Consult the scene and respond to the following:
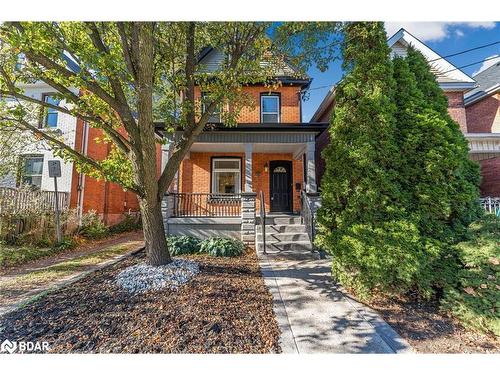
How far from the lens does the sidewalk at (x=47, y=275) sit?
11.8 ft

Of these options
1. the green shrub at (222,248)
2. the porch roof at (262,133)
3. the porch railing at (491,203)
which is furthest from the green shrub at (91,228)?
the porch railing at (491,203)

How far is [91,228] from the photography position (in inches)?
346

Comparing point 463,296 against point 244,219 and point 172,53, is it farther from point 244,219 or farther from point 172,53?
point 172,53

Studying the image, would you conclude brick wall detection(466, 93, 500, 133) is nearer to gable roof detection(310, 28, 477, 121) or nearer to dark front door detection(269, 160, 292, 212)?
gable roof detection(310, 28, 477, 121)

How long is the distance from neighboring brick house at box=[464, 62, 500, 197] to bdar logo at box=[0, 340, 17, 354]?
1215 cm

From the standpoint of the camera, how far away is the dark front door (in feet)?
32.3

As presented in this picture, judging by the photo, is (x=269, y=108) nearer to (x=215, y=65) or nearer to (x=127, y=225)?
(x=215, y=65)

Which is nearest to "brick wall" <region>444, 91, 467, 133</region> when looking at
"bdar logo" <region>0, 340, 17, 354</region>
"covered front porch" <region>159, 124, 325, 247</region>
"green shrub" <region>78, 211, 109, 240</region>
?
"covered front porch" <region>159, 124, 325, 247</region>

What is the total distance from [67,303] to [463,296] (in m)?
5.21

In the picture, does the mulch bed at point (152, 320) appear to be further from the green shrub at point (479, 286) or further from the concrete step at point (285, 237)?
the concrete step at point (285, 237)

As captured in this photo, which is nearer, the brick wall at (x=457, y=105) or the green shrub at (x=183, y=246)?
the green shrub at (x=183, y=246)

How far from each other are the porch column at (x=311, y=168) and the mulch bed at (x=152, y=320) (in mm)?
4482

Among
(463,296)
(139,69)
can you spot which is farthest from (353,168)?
(139,69)

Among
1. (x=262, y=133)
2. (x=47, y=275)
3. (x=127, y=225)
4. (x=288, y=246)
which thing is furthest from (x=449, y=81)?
(x=127, y=225)
